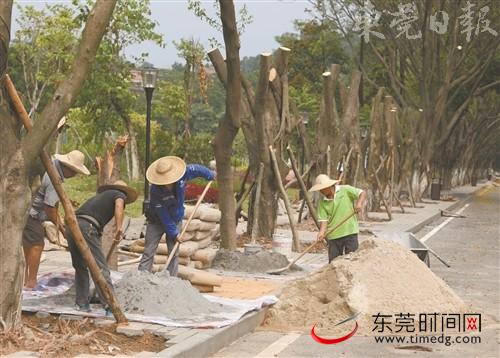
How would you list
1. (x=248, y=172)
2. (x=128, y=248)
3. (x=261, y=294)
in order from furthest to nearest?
1. (x=248, y=172)
2. (x=128, y=248)
3. (x=261, y=294)

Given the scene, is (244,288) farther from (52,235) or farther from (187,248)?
(52,235)

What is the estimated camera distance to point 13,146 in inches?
285

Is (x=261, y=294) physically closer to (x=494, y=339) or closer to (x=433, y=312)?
(x=433, y=312)

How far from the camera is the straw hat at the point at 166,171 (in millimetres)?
9633

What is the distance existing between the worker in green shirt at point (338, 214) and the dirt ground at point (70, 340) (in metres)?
3.76

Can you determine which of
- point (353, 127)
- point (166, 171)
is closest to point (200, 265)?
point (166, 171)

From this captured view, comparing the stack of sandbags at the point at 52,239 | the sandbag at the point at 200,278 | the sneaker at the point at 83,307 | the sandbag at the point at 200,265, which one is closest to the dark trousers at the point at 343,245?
the sandbag at the point at 200,278

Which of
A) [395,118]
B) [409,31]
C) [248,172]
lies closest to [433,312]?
[248,172]

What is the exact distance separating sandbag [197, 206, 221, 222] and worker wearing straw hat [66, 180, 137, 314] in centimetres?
504

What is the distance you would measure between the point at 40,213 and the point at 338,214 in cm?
333

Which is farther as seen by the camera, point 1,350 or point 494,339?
point 494,339

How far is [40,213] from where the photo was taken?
977cm

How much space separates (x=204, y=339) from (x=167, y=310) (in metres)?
1.00

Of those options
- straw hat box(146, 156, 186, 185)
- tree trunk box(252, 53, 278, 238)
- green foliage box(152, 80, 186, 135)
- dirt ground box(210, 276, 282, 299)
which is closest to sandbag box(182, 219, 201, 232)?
dirt ground box(210, 276, 282, 299)
